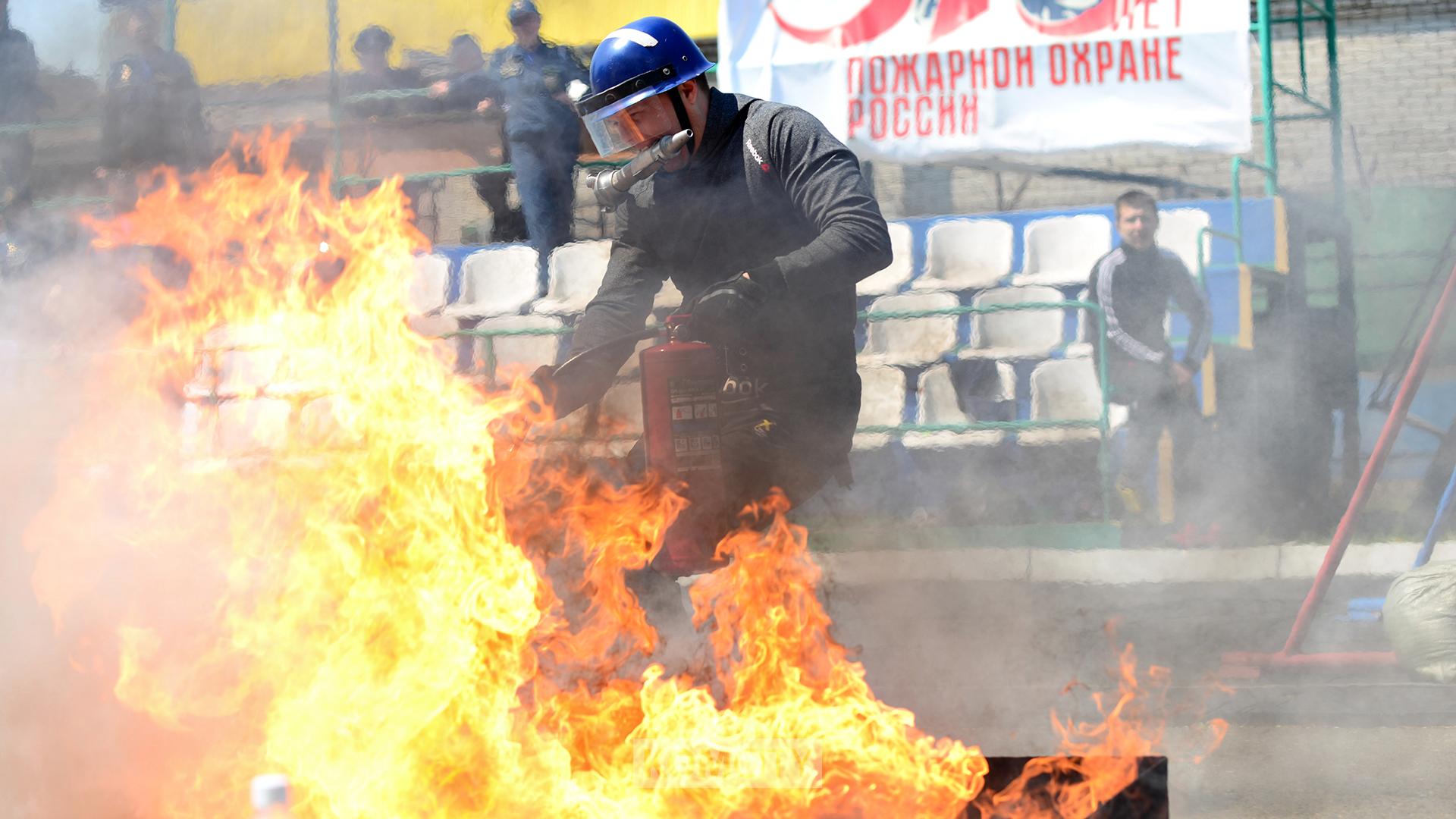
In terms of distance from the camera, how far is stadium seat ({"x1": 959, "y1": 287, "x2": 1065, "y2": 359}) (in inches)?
292

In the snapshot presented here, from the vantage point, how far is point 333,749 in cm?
332

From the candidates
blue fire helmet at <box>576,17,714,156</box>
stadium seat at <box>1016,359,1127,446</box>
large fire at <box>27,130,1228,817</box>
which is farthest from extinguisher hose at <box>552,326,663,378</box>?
stadium seat at <box>1016,359,1127,446</box>

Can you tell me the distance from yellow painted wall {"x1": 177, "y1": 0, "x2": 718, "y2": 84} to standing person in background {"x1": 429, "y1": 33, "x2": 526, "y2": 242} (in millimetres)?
85

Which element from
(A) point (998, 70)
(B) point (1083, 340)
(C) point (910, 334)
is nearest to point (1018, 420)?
(B) point (1083, 340)

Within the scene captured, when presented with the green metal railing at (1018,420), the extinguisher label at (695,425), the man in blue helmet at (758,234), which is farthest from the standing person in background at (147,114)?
the extinguisher label at (695,425)

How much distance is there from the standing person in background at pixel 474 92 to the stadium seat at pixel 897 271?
1.99 metres

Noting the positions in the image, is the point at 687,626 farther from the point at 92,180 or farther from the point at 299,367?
the point at 92,180

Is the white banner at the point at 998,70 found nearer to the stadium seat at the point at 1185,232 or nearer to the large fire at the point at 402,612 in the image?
the stadium seat at the point at 1185,232

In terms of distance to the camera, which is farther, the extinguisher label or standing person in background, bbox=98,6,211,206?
standing person in background, bbox=98,6,211,206

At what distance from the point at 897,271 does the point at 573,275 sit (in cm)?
187

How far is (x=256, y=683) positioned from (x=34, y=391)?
5.71 ft

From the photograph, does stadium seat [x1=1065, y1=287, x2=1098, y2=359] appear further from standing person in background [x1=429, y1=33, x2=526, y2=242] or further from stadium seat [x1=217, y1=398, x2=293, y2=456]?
stadium seat [x1=217, y1=398, x2=293, y2=456]

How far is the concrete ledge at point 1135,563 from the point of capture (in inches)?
230

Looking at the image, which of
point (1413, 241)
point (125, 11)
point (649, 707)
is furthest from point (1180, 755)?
point (1413, 241)
